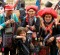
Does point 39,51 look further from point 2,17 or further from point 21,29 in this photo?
point 2,17

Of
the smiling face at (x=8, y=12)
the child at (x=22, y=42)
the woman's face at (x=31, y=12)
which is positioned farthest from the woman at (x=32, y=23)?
the smiling face at (x=8, y=12)

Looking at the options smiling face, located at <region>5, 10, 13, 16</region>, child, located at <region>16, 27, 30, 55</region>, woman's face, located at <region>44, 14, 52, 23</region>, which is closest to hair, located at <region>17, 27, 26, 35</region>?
child, located at <region>16, 27, 30, 55</region>

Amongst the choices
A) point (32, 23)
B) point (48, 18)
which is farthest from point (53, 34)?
point (32, 23)

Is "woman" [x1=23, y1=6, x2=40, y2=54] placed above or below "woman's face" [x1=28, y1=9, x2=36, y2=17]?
below

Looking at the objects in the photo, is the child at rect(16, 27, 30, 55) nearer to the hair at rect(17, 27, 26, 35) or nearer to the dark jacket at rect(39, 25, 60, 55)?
the hair at rect(17, 27, 26, 35)

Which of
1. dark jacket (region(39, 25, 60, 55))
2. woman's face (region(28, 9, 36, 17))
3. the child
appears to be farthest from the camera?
woman's face (region(28, 9, 36, 17))

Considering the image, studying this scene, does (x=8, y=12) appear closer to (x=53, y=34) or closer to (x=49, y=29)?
(x=49, y=29)

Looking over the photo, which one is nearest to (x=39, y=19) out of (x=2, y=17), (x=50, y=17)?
(x=50, y=17)

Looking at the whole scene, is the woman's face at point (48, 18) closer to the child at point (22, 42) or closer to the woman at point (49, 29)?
the woman at point (49, 29)

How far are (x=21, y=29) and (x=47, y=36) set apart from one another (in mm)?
549

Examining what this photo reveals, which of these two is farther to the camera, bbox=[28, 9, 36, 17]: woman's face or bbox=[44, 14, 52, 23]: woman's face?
bbox=[28, 9, 36, 17]: woman's face

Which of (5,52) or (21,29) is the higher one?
(21,29)

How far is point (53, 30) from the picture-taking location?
683 cm

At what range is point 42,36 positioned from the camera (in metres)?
6.84
